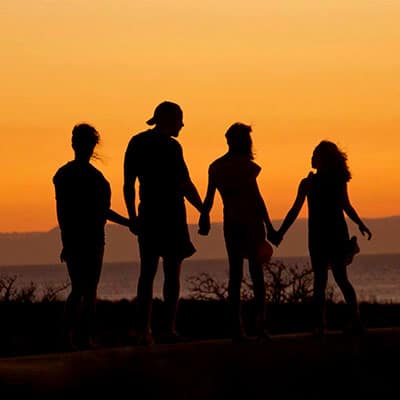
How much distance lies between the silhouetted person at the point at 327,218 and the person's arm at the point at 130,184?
1738 millimetres

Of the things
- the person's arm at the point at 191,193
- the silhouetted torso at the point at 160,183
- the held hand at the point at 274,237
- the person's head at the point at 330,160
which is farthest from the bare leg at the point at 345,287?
the silhouetted torso at the point at 160,183

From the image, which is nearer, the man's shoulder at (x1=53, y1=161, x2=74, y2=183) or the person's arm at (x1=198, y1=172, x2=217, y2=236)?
the man's shoulder at (x1=53, y1=161, x2=74, y2=183)

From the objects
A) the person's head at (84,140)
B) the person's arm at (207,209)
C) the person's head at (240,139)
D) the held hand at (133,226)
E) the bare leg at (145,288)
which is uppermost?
the person's head at (240,139)

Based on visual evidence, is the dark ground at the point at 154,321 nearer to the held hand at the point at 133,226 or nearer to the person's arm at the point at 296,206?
the person's arm at the point at 296,206

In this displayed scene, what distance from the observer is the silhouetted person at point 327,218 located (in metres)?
13.7

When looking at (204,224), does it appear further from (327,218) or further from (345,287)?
(345,287)

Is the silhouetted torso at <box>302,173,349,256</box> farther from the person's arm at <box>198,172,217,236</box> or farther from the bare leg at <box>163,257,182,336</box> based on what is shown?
the bare leg at <box>163,257,182,336</box>

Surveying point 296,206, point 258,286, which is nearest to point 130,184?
point 258,286

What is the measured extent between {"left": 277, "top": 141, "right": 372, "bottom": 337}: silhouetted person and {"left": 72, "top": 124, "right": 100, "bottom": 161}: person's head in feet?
7.62

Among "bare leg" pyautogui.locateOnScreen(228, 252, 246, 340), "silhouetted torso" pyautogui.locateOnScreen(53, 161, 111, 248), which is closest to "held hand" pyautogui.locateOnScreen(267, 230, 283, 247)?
"bare leg" pyautogui.locateOnScreen(228, 252, 246, 340)

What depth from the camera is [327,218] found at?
13828mm

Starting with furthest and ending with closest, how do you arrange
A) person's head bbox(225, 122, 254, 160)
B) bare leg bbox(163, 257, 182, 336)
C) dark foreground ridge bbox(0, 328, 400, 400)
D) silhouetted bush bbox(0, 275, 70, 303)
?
silhouetted bush bbox(0, 275, 70, 303)
person's head bbox(225, 122, 254, 160)
bare leg bbox(163, 257, 182, 336)
dark foreground ridge bbox(0, 328, 400, 400)

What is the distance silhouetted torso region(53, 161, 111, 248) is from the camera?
12.2m

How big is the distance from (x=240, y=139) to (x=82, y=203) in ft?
5.69
